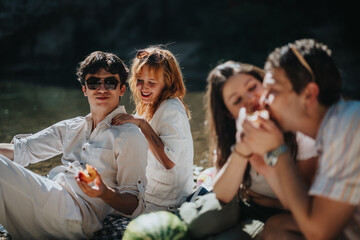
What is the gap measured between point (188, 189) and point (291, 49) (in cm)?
180

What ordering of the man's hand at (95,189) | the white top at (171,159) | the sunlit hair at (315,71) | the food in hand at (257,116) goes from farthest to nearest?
the white top at (171,159) → the man's hand at (95,189) → the food in hand at (257,116) → the sunlit hair at (315,71)

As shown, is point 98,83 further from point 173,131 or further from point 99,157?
point 173,131

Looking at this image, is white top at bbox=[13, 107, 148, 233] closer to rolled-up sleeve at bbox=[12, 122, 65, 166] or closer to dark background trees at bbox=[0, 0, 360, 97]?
rolled-up sleeve at bbox=[12, 122, 65, 166]

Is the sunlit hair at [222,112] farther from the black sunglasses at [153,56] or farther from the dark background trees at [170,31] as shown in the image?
the dark background trees at [170,31]

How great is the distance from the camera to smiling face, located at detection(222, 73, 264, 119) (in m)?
2.15

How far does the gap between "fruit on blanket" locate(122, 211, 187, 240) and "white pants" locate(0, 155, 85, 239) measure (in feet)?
2.39

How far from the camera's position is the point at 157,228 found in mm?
2014

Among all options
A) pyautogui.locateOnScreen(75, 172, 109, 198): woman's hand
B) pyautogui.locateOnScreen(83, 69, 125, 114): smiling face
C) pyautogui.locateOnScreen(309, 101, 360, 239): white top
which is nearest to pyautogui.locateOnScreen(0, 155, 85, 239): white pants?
pyautogui.locateOnScreen(75, 172, 109, 198): woman's hand

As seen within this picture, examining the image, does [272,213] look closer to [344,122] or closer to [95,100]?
[344,122]

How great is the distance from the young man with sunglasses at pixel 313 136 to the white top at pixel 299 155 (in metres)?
0.28

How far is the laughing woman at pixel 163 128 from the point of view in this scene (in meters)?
3.00

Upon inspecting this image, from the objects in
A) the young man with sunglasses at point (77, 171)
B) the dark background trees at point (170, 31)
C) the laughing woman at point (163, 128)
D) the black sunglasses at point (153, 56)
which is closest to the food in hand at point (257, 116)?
the young man with sunglasses at point (77, 171)

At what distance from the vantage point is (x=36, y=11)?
1620 centimetres

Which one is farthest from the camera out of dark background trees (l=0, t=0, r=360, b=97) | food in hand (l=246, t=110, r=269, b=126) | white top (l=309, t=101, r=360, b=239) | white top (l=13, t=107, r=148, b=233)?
dark background trees (l=0, t=0, r=360, b=97)
